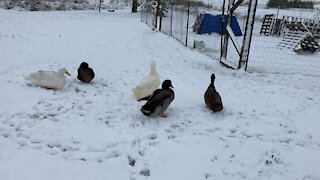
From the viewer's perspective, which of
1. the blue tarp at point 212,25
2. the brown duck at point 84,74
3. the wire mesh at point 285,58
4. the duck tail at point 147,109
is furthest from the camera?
the blue tarp at point 212,25

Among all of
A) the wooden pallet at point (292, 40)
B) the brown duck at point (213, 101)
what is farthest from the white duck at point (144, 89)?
the wooden pallet at point (292, 40)

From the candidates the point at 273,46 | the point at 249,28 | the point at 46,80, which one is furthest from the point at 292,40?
the point at 46,80

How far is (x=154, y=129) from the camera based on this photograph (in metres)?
6.13

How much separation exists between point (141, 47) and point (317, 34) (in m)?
11.4

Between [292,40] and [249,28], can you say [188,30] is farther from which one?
[249,28]

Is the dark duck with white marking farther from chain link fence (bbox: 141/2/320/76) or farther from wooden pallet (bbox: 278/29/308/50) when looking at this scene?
wooden pallet (bbox: 278/29/308/50)

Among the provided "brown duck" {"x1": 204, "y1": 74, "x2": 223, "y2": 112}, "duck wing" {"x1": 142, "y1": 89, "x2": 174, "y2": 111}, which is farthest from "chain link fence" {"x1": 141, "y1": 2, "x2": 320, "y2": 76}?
"duck wing" {"x1": 142, "y1": 89, "x2": 174, "y2": 111}

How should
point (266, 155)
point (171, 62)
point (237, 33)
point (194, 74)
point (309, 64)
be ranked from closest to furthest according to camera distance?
1. point (266, 155)
2. point (194, 74)
3. point (171, 62)
4. point (309, 64)
5. point (237, 33)

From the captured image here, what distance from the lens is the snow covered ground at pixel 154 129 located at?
493cm

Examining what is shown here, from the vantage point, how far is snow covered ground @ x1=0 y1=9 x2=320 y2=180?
4.93m

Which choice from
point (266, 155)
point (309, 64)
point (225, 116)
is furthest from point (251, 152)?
point (309, 64)

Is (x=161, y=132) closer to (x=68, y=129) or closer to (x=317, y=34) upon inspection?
(x=68, y=129)

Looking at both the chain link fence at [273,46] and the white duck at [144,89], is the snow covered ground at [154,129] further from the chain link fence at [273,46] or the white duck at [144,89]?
the chain link fence at [273,46]

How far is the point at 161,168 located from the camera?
4.98 meters
